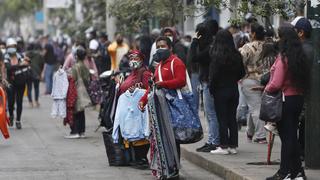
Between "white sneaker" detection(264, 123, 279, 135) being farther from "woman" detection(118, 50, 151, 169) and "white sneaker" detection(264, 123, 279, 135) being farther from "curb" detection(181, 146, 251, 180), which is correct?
"woman" detection(118, 50, 151, 169)

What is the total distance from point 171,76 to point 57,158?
3.35 metres

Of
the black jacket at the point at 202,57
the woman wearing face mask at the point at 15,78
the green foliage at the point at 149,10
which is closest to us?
the black jacket at the point at 202,57

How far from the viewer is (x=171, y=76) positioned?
10602 millimetres

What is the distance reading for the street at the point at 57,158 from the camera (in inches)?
447

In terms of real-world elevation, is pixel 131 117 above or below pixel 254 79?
below

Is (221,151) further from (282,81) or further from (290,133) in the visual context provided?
(282,81)

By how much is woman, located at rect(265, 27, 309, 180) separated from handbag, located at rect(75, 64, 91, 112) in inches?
269

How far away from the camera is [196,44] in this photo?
1282 centimetres

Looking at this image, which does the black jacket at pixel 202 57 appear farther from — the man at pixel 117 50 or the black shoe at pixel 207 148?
the man at pixel 117 50

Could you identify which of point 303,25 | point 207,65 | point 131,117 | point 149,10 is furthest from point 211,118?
point 149,10

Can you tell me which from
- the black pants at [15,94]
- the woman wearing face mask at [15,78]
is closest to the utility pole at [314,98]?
the woman wearing face mask at [15,78]

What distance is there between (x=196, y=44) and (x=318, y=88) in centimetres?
313

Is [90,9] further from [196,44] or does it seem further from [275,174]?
[275,174]

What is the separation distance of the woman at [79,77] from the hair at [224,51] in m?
4.74
